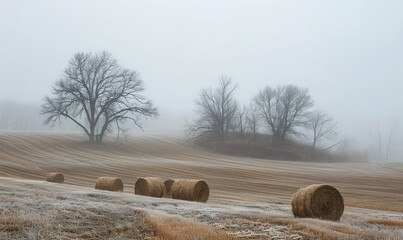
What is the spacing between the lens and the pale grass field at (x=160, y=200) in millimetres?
8266

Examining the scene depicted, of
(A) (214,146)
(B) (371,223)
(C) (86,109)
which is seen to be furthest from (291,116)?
(B) (371,223)

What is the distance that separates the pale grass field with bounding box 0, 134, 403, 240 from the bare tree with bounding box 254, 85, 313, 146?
1485 centimetres

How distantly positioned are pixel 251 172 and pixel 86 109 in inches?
1064

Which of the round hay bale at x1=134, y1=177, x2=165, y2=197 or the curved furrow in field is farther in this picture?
the curved furrow in field

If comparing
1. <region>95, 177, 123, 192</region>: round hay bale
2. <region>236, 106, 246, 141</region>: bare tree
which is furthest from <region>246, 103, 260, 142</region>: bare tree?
<region>95, 177, 123, 192</region>: round hay bale

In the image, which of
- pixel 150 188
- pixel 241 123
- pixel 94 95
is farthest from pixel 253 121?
pixel 150 188

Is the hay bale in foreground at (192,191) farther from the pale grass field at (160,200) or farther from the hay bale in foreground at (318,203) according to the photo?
the hay bale in foreground at (318,203)

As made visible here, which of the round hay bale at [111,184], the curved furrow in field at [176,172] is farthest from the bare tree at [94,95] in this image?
the round hay bale at [111,184]

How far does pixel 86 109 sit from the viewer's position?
2276 inches

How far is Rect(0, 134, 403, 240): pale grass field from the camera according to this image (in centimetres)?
827

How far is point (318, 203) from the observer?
39.3ft

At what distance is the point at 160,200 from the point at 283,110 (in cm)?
5988

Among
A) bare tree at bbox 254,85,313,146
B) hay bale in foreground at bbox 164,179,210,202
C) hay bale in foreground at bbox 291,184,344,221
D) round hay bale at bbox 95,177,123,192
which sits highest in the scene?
bare tree at bbox 254,85,313,146

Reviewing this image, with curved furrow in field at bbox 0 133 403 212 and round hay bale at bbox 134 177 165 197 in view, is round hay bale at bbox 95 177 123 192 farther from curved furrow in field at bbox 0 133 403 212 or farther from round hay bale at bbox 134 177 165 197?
round hay bale at bbox 134 177 165 197
